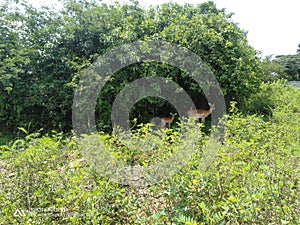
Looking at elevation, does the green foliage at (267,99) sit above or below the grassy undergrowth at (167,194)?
above

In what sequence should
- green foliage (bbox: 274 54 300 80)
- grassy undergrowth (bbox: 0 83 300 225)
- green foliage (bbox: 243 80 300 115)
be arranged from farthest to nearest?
green foliage (bbox: 274 54 300 80) → green foliage (bbox: 243 80 300 115) → grassy undergrowth (bbox: 0 83 300 225)

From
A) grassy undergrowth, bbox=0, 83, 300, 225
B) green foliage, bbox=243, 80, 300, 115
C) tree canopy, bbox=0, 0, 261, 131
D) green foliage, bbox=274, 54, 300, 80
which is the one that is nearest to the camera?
grassy undergrowth, bbox=0, 83, 300, 225

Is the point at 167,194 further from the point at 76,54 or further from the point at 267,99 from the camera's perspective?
the point at 267,99

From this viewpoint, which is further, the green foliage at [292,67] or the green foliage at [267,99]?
the green foliage at [292,67]

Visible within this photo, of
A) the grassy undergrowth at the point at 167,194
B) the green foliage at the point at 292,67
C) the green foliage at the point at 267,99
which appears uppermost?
the green foliage at the point at 292,67

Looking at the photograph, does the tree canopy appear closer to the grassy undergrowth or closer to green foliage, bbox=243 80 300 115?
green foliage, bbox=243 80 300 115

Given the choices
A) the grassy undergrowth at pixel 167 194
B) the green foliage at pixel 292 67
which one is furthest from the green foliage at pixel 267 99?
the green foliage at pixel 292 67

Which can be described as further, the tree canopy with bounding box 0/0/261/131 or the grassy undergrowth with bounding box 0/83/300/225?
the tree canopy with bounding box 0/0/261/131

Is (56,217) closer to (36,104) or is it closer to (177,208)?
(177,208)

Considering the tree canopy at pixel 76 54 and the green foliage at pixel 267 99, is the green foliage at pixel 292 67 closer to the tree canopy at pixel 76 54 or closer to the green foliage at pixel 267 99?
the green foliage at pixel 267 99

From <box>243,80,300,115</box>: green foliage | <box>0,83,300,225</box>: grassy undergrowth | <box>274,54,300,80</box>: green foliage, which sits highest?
<box>274,54,300,80</box>: green foliage

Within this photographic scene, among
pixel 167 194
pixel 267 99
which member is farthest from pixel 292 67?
pixel 167 194

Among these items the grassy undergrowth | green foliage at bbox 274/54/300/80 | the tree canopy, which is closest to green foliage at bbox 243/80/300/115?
the tree canopy

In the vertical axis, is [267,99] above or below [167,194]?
above
